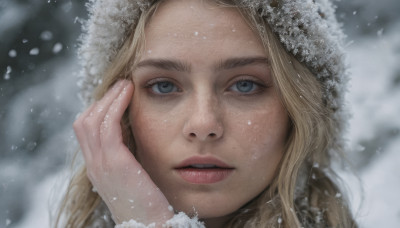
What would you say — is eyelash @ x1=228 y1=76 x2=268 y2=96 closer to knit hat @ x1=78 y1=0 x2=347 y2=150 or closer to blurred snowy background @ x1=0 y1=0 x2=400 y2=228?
knit hat @ x1=78 y1=0 x2=347 y2=150

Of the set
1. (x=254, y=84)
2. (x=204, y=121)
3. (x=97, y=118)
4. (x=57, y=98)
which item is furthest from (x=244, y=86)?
(x=57, y=98)

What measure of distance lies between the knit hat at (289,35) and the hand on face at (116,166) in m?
0.22

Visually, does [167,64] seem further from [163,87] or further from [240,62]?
[240,62]

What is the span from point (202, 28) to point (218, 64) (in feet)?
0.49

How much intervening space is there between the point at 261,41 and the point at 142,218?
823 mm

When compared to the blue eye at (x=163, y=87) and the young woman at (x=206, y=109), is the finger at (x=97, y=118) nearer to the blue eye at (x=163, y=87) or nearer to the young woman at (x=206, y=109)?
the young woman at (x=206, y=109)

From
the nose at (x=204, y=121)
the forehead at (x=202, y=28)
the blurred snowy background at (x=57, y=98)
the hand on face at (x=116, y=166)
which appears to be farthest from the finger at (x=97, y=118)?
the blurred snowy background at (x=57, y=98)

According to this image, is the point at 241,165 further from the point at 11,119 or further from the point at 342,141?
the point at 11,119

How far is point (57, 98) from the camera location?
16.4 feet

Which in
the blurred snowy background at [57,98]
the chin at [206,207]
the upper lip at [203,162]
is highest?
the upper lip at [203,162]

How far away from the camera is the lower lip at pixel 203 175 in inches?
72.2

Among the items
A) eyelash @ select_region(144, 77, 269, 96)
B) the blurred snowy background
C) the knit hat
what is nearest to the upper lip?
eyelash @ select_region(144, 77, 269, 96)

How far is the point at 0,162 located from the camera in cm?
464

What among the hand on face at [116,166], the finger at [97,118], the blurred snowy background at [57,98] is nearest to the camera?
the hand on face at [116,166]
